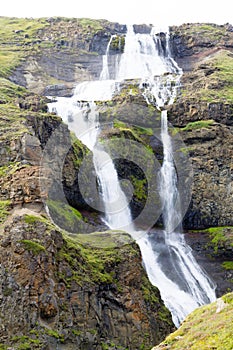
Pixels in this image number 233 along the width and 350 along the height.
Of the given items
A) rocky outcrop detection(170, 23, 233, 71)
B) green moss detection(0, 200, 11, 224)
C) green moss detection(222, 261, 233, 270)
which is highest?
rocky outcrop detection(170, 23, 233, 71)

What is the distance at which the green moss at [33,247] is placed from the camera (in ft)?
67.6

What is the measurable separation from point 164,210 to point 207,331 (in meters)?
30.7

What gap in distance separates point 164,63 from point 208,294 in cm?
5394

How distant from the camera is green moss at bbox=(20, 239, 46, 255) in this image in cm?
2061

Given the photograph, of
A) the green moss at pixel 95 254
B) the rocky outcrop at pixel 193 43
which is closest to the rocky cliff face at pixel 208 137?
the rocky outcrop at pixel 193 43

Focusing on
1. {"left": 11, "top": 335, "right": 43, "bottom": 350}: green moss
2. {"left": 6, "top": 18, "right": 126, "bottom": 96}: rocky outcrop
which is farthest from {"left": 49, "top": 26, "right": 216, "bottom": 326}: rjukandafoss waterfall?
{"left": 6, "top": 18, "right": 126, "bottom": 96}: rocky outcrop

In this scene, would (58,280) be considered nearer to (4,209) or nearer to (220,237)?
(4,209)

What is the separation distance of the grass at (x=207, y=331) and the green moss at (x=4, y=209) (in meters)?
10.5

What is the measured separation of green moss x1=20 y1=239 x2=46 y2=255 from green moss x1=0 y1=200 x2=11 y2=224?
205 centimetres

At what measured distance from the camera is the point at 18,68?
7569cm

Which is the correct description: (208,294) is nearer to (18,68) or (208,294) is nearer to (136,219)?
(136,219)

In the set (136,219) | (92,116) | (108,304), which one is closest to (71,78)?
(92,116)

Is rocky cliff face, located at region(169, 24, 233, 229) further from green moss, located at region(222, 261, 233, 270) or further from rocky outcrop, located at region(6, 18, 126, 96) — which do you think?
rocky outcrop, located at region(6, 18, 126, 96)

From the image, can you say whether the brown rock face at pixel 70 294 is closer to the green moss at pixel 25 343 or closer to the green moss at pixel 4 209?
the green moss at pixel 25 343
